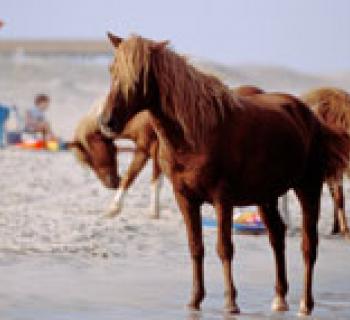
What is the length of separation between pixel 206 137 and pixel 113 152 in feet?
25.0

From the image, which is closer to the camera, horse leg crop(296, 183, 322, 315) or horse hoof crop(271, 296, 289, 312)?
horse hoof crop(271, 296, 289, 312)

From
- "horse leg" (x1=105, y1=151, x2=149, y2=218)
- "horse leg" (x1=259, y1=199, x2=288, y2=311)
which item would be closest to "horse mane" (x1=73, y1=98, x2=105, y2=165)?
"horse leg" (x1=105, y1=151, x2=149, y2=218)

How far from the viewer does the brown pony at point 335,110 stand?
41.0 ft

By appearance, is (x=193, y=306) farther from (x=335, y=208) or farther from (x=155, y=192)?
(x=155, y=192)

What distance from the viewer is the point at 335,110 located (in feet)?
42.1

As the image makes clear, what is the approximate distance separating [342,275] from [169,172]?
296 centimetres

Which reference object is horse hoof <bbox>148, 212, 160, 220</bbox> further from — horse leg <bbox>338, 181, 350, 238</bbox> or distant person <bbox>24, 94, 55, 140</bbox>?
distant person <bbox>24, 94, 55, 140</bbox>

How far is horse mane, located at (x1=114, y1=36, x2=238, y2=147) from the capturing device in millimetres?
8992

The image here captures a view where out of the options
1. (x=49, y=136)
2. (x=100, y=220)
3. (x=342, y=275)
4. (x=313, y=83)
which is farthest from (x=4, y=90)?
(x=342, y=275)

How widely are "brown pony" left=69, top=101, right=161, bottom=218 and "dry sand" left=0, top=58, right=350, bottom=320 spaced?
0.82 ft

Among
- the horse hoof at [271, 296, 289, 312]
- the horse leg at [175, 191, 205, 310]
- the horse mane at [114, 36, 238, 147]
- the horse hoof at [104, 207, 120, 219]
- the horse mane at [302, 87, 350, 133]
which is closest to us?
the horse mane at [114, 36, 238, 147]

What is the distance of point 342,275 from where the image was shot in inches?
466

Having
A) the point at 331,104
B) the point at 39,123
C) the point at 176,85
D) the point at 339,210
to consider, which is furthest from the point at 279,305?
the point at 39,123

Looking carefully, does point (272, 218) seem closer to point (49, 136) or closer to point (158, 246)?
point (158, 246)
